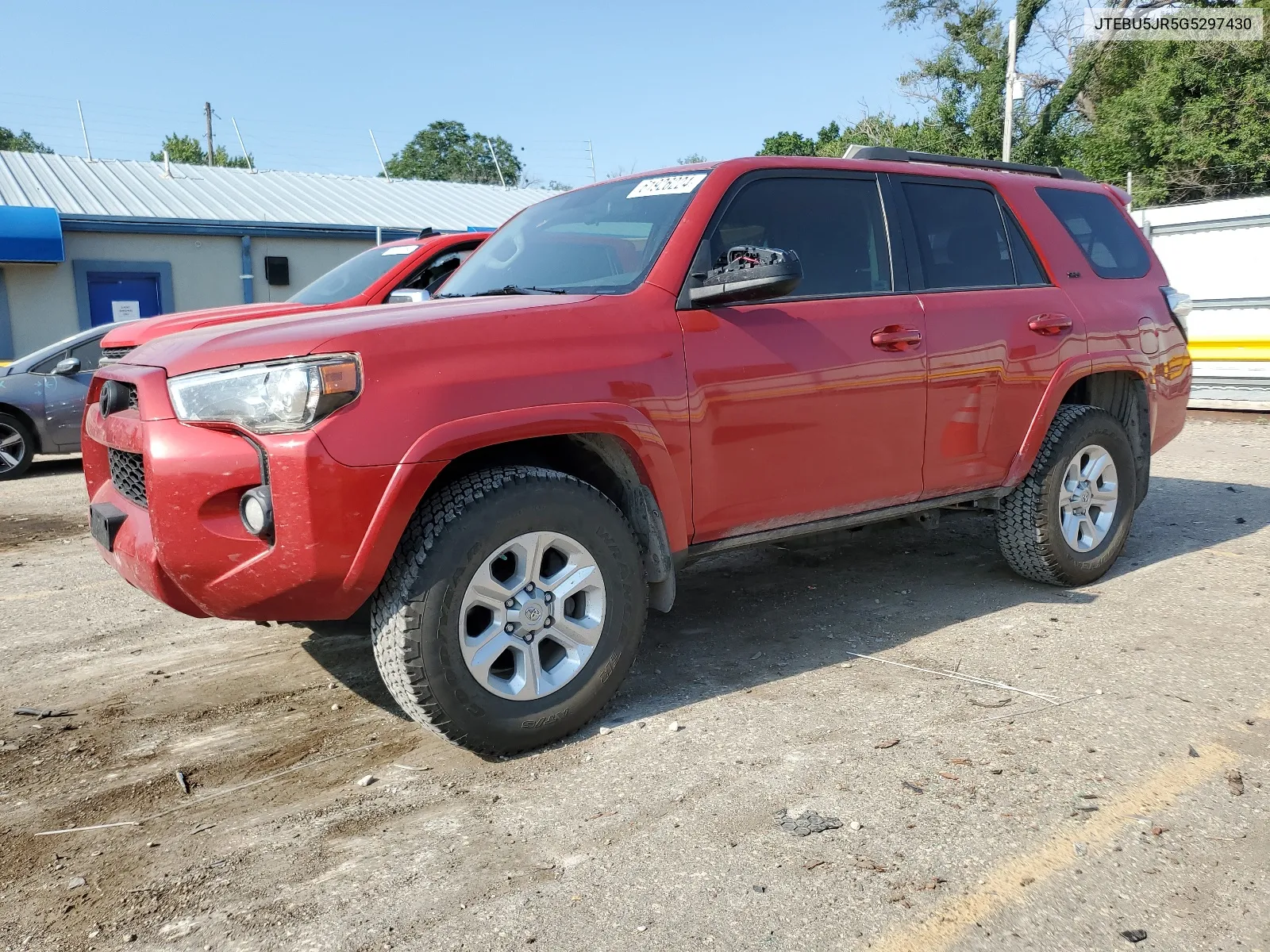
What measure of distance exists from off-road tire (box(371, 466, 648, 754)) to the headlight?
445mm

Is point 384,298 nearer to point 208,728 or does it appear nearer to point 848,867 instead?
point 208,728

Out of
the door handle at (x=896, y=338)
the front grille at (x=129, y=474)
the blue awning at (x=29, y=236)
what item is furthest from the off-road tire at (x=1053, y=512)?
the blue awning at (x=29, y=236)

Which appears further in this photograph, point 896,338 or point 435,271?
point 435,271

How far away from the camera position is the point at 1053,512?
4.79 m

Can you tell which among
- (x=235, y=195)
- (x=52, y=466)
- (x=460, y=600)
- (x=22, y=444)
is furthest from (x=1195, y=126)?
(x=460, y=600)

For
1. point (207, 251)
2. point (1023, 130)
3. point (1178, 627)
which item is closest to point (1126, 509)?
point (1178, 627)

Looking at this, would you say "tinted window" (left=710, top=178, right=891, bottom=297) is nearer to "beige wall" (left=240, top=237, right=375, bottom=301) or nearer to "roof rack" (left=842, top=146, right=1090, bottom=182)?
"roof rack" (left=842, top=146, right=1090, bottom=182)

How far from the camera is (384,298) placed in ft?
24.3

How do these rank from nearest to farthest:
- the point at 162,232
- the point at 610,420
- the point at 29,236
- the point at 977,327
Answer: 1. the point at 610,420
2. the point at 977,327
3. the point at 29,236
4. the point at 162,232

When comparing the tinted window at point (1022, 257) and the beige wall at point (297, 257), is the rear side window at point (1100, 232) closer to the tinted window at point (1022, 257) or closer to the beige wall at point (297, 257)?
the tinted window at point (1022, 257)

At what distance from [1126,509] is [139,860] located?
4.55 m

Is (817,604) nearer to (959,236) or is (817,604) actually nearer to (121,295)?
(959,236)

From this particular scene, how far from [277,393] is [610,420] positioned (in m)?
1.01

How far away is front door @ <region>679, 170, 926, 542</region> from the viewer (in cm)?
361
